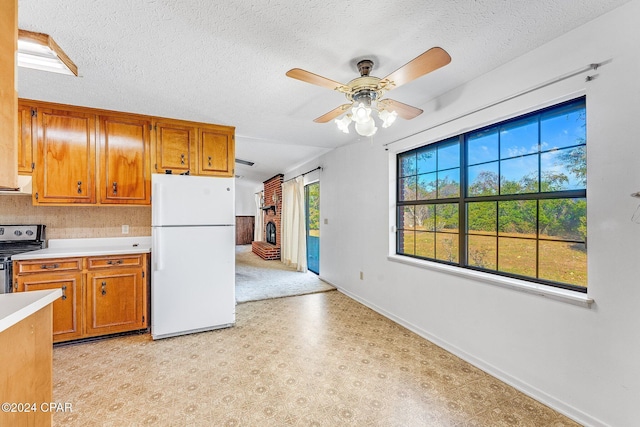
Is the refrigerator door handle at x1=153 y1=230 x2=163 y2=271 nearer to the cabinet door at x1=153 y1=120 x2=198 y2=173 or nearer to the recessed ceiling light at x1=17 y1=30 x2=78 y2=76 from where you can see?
the cabinet door at x1=153 y1=120 x2=198 y2=173

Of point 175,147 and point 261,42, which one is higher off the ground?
point 261,42

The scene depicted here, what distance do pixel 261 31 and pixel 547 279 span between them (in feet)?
8.29

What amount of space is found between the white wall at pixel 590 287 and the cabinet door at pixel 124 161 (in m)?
3.06

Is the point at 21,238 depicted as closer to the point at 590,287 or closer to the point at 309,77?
the point at 309,77

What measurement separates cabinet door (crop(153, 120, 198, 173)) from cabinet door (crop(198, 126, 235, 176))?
85mm

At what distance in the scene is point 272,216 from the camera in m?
8.20

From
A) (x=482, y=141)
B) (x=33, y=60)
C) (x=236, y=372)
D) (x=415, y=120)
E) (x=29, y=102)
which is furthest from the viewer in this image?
(x=415, y=120)

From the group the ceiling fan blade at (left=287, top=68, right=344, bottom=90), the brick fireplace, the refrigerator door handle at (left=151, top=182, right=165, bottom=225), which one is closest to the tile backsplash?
the refrigerator door handle at (left=151, top=182, right=165, bottom=225)

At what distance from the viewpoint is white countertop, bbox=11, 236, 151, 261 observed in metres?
2.56

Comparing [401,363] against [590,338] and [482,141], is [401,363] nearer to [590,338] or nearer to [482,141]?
[590,338]

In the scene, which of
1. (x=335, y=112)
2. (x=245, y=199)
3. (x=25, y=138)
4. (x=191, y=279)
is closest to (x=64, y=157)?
(x=25, y=138)

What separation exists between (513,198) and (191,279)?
3071 mm

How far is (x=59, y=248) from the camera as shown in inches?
117

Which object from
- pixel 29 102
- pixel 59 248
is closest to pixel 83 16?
pixel 29 102
